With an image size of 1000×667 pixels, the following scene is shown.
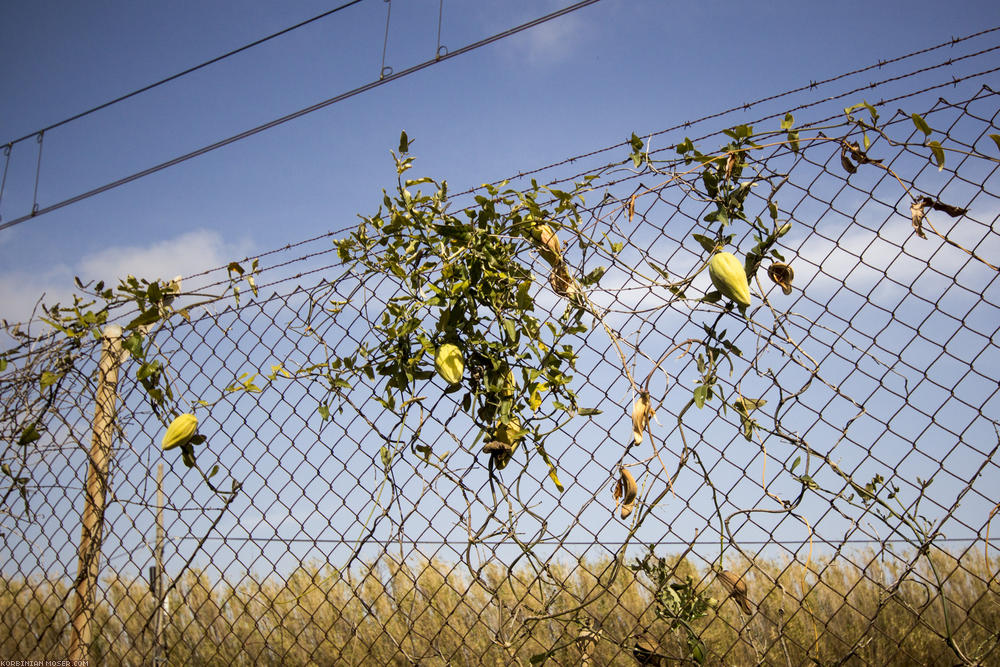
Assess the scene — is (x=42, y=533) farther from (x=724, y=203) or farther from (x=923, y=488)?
(x=923, y=488)

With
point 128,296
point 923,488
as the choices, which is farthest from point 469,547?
point 128,296

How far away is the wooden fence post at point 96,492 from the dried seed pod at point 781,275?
202 cm

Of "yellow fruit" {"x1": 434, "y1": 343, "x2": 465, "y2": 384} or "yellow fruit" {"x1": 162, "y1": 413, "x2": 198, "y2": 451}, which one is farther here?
"yellow fruit" {"x1": 162, "y1": 413, "x2": 198, "y2": 451}

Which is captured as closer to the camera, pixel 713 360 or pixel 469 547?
pixel 713 360

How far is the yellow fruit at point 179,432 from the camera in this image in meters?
1.84

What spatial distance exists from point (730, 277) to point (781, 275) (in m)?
0.16

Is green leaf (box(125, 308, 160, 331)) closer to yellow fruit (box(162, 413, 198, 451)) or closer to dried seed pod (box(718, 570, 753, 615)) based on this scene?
yellow fruit (box(162, 413, 198, 451))

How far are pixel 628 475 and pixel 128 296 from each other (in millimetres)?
1576

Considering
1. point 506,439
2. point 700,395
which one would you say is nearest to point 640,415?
point 700,395

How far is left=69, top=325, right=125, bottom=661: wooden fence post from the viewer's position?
218 centimetres

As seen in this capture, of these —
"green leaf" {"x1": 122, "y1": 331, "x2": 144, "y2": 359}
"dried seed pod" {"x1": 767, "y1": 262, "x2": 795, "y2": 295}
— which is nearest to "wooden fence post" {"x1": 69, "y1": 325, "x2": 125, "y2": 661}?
"green leaf" {"x1": 122, "y1": 331, "x2": 144, "y2": 359}

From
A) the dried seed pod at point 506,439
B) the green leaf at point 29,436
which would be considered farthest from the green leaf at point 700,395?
the green leaf at point 29,436

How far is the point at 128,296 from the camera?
6.88ft

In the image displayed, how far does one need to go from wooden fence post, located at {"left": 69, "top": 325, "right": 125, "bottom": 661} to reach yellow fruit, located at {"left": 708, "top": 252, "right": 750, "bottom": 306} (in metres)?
1.94
